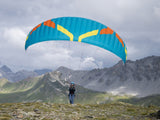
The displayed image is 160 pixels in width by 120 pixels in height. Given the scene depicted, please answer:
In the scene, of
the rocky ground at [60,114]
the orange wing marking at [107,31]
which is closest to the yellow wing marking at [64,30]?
the orange wing marking at [107,31]

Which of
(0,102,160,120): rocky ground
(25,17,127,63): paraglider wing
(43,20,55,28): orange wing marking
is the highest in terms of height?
(43,20,55,28): orange wing marking

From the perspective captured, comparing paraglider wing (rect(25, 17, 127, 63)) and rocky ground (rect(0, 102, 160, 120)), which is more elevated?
paraglider wing (rect(25, 17, 127, 63))

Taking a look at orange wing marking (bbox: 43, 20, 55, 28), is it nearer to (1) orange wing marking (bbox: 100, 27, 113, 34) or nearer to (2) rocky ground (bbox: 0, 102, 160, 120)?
(1) orange wing marking (bbox: 100, 27, 113, 34)

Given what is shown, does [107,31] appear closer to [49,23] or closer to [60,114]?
[49,23]

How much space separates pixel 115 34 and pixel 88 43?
401cm

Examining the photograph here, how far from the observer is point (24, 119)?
10969mm

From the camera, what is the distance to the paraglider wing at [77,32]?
19484 mm

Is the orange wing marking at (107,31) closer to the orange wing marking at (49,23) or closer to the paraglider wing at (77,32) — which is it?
the paraglider wing at (77,32)

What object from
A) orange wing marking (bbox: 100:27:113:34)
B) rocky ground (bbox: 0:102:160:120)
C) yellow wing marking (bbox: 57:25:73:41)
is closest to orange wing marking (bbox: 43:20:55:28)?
yellow wing marking (bbox: 57:25:73:41)

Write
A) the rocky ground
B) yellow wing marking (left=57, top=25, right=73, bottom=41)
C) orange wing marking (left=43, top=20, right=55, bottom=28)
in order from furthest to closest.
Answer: orange wing marking (left=43, top=20, right=55, bottom=28), yellow wing marking (left=57, top=25, right=73, bottom=41), the rocky ground

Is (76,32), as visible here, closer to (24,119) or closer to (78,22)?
(78,22)

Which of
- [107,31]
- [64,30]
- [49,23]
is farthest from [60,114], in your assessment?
[107,31]

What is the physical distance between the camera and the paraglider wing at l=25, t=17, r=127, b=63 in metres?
19.5

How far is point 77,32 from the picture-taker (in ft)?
64.8
